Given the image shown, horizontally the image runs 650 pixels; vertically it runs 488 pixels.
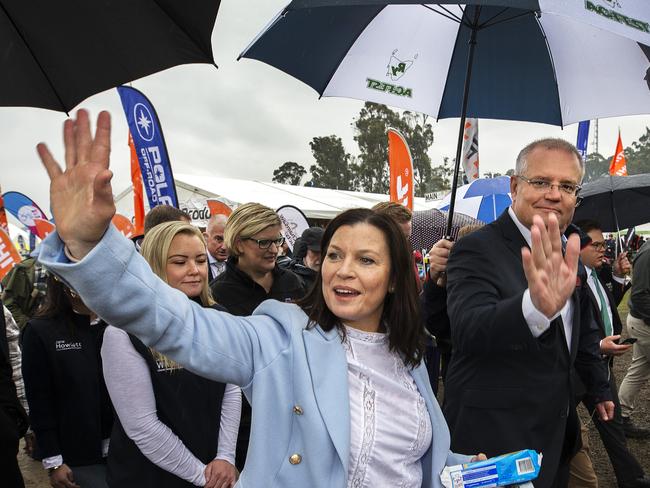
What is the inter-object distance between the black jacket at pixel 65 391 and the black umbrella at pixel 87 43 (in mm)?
1069

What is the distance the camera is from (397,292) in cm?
166

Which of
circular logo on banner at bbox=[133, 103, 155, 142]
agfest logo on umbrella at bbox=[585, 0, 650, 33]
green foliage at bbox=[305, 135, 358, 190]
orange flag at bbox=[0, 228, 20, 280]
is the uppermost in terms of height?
green foliage at bbox=[305, 135, 358, 190]

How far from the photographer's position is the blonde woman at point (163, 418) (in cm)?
198

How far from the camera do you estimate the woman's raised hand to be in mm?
980

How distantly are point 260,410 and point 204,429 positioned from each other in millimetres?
977

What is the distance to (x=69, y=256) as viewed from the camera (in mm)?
998

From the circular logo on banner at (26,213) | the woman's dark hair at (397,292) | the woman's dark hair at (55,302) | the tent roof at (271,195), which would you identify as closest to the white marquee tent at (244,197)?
the tent roof at (271,195)

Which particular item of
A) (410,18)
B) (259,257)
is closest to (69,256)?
(259,257)

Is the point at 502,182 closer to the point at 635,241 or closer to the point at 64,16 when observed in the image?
the point at 64,16

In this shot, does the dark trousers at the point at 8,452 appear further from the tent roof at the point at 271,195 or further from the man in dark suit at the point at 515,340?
the tent roof at the point at 271,195

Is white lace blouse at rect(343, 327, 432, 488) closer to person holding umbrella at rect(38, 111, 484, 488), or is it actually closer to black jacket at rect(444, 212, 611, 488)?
person holding umbrella at rect(38, 111, 484, 488)

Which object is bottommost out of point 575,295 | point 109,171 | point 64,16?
point 575,295

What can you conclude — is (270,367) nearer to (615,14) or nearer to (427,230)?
(615,14)

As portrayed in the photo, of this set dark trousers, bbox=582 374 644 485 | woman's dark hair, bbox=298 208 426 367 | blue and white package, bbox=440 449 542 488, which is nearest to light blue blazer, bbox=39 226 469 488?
woman's dark hair, bbox=298 208 426 367
